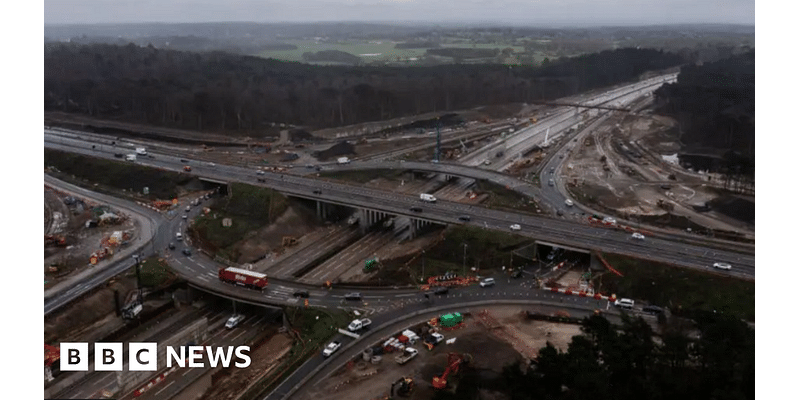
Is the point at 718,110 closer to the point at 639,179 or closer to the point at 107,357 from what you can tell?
the point at 639,179

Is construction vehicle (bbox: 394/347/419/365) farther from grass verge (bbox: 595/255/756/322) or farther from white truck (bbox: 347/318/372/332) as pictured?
grass verge (bbox: 595/255/756/322)

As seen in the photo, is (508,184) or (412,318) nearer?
(412,318)

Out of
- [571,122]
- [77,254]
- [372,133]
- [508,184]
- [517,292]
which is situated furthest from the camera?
[571,122]

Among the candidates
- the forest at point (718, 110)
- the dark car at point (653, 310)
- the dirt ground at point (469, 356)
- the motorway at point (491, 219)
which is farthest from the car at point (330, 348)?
the forest at point (718, 110)

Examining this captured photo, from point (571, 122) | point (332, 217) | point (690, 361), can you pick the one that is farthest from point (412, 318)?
point (571, 122)

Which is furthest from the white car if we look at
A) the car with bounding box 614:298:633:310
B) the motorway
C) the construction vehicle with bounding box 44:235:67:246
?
the construction vehicle with bounding box 44:235:67:246

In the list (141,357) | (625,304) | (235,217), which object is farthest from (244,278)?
(625,304)

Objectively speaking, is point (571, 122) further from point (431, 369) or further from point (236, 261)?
point (431, 369)
